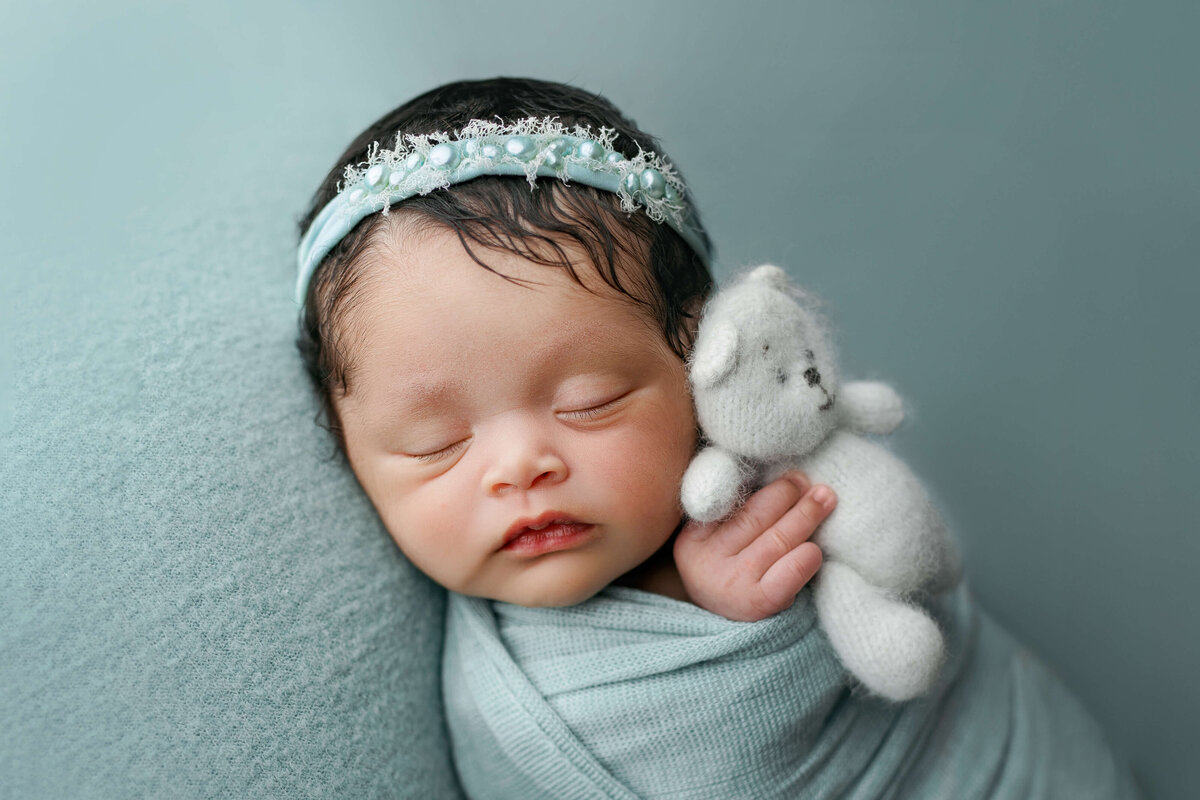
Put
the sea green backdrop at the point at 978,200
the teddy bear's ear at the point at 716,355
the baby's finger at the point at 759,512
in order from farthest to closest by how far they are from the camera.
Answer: the sea green backdrop at the point at 978,200
the baby's finger at the point at 759,512
the teddy bear's ear at the point at 716,355

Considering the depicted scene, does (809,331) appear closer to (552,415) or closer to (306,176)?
(552,415)

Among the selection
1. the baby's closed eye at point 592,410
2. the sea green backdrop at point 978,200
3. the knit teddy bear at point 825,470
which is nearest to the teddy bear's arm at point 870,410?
the knit teddy bear at point 825,470

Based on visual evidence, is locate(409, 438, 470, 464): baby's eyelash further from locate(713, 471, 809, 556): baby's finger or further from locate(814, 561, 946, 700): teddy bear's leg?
locate(814, 561, 946, 700): teddy bear's leg

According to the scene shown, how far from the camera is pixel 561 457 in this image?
90 cm

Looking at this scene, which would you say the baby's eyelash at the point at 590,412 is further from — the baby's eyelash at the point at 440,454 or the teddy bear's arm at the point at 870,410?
the teddy bear's arm at the point at 870,410

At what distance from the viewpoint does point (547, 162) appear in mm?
913

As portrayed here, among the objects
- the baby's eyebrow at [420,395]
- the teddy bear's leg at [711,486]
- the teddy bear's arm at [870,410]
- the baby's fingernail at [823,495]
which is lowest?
the baby's fingernail at [823,495]

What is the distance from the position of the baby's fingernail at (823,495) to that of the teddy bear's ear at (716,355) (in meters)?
0.18

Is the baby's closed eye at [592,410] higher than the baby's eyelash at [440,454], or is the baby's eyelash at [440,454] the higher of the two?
the baby's closed eye at [592,410]

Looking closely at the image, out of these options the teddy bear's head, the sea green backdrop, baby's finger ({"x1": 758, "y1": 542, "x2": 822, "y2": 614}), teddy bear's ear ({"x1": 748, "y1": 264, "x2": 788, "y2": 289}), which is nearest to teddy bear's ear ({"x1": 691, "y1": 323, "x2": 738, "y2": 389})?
the teddy bear's head

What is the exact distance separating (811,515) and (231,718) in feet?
2.01

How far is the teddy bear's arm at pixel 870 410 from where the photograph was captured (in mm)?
999

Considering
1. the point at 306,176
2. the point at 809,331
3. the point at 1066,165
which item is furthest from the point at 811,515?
the point at 1066,165

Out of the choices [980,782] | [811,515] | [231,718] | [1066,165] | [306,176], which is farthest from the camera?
[1066,165]
